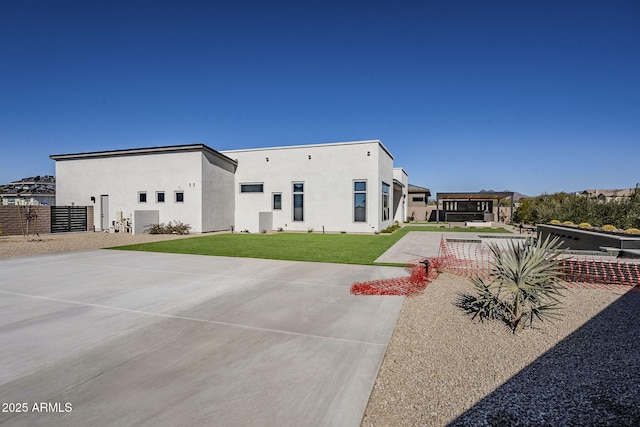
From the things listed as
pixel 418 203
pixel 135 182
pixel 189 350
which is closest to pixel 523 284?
pixel 189 350

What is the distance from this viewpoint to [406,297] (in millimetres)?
5613

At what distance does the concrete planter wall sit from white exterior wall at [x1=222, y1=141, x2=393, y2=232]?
30.8 ft

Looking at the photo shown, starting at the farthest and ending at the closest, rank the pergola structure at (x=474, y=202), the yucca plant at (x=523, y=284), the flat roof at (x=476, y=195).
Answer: the pergola structure at (x=474, y=202)
the flat roof at (x=476, y=195)
the yucca plant at (x=523, y=284)

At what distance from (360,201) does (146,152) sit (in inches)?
563

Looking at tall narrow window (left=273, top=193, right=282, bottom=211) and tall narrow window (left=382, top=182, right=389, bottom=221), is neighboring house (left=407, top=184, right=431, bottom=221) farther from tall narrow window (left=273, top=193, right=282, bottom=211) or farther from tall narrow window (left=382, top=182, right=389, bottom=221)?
tall narrow window (left=273, top=193, right=282, bottom=211)

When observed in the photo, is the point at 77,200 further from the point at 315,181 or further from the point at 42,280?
the point at 42,280

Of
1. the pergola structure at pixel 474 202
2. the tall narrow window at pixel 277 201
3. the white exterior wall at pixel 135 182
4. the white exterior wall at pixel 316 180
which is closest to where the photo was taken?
the white exterior wall at pixel 135 182

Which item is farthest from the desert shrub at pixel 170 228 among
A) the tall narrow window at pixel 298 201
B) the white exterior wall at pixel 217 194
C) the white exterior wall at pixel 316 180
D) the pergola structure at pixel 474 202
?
the pergola structure at pixel 474 202

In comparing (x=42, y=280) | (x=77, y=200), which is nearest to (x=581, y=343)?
(x=42, y=280)

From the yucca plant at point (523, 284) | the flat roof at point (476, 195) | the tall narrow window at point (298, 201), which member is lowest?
the yucca plant at point (523, 284)

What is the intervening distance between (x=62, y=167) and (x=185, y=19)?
624 inches

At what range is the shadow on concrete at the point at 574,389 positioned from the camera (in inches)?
92.1

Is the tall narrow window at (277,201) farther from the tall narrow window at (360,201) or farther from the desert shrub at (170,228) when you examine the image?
the desert shrub at (170,228)

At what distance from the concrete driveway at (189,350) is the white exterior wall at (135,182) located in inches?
485
